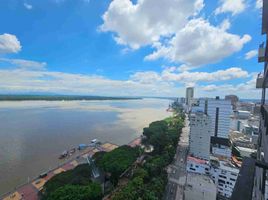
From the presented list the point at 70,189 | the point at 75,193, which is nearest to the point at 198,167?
the point at 75,193

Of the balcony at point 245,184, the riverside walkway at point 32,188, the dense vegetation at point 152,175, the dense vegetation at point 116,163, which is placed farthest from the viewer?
the dense vegetation at point 116,163

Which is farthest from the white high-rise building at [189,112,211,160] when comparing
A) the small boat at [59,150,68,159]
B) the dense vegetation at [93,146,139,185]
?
the small boat at [59,150,68,159]

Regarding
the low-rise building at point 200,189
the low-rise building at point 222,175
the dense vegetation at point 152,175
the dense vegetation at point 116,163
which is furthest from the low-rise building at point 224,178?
the dense vegetation at point 116,163

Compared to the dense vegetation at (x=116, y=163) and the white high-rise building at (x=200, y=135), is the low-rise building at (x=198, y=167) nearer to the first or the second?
the white high-rise building at (x=200, y=135)

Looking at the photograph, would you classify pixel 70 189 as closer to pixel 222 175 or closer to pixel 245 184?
pixel 245 184

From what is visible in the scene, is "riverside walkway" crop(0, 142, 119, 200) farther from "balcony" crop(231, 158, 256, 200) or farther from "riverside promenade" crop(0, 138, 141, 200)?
"balcony" crop(231, 158, 256, 200)

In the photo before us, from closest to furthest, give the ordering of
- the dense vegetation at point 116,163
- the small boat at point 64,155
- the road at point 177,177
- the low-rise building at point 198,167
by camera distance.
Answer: the dense vegetation at point 116,163
the road at point 177,177
the low-rise building at point 198,167
the small boat at point 64,155

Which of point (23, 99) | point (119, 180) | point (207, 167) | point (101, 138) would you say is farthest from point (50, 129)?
point (23, 99)

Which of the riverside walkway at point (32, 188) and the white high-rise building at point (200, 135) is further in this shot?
the white high-rise building at point (200, 135)

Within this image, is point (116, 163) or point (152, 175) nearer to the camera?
point (116, 163)
